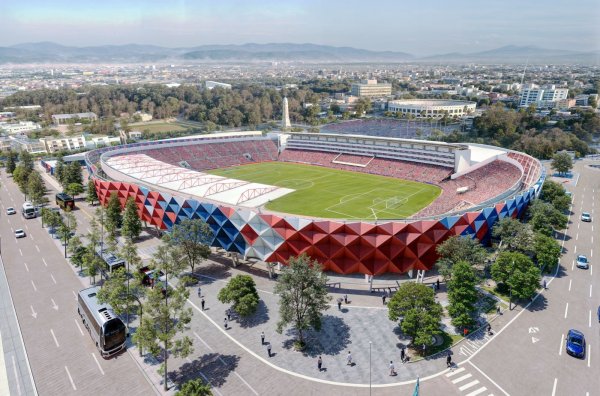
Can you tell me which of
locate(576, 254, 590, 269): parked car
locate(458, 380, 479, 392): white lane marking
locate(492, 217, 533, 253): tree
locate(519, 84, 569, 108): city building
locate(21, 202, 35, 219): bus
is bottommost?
locate(21, 202, 35, 219): bus

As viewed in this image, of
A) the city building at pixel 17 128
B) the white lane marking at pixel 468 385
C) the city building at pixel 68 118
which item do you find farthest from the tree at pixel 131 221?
the city building at pixel 68 118

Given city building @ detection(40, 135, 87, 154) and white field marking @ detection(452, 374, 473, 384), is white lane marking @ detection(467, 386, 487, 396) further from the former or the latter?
city building @ detection(40, 135, 87, 154)

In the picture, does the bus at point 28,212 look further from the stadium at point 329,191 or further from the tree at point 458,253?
the tree at point 458,253

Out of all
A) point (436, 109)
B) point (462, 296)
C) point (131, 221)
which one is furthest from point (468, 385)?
point (436, 109)

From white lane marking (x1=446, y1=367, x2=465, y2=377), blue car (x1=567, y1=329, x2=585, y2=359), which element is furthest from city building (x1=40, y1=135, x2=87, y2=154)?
blue car (x1=567, y1=329, x2=585, y2=359)

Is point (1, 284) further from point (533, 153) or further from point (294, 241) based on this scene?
point (533, 153)

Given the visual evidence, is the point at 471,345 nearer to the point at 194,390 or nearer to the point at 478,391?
the point at 478,391
